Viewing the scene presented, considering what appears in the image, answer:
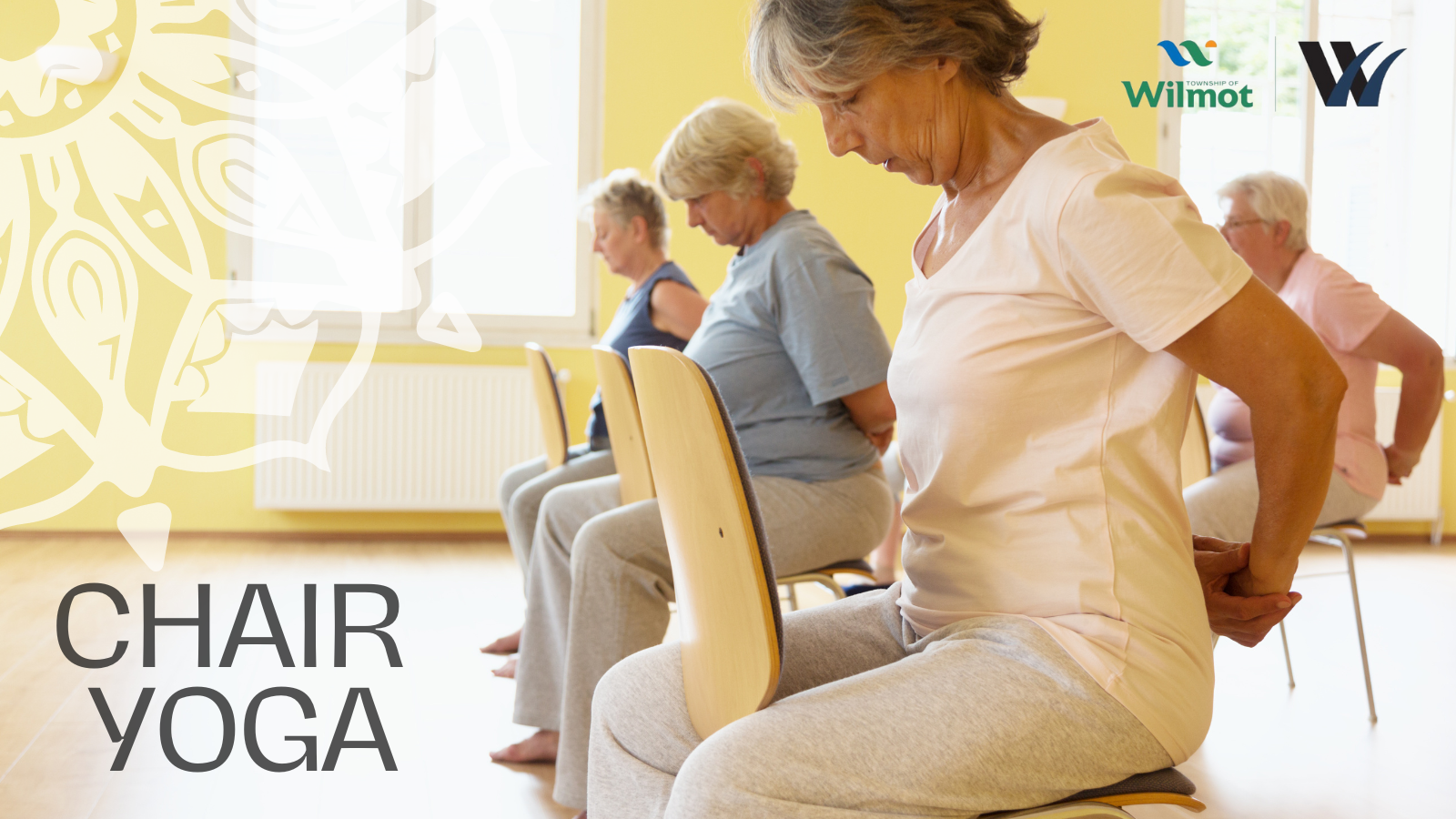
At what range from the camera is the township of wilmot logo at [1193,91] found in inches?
195

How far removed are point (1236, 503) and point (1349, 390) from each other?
392 millimetres

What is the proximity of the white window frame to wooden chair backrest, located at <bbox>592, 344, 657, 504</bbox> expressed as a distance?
256 cm

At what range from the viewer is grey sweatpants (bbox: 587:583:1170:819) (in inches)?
31.5

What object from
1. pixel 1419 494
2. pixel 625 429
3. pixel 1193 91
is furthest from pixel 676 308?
pixel 1419 494

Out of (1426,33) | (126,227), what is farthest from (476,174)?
A: (1426,33)

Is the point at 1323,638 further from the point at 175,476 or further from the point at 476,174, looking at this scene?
the point at 175,476

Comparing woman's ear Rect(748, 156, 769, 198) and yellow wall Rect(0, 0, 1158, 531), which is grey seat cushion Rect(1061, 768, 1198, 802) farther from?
yellow wall Rect(0, 0, 1158, 531)

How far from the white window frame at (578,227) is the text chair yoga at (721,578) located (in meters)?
3.55

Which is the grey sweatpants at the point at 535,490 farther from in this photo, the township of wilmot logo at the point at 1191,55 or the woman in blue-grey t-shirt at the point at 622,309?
the township of wilmot logo at the point at 1191,55

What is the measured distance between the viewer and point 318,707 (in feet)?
7.56

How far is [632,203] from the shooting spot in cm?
280

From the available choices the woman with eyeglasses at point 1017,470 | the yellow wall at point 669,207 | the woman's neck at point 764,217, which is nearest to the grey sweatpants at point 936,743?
the woman with eyeglasses at point 1017,470

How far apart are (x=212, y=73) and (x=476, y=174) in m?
1.04

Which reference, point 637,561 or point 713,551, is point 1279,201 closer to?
point 637,561
